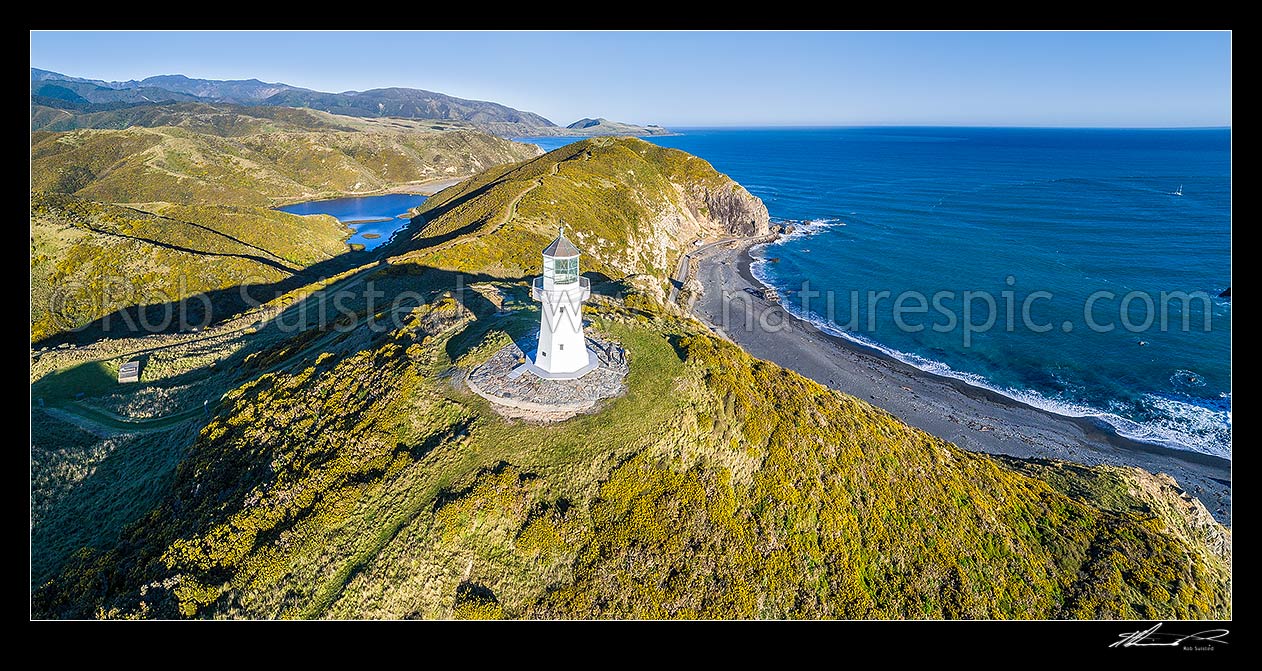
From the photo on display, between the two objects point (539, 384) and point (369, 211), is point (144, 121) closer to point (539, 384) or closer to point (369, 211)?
point (369, 211)

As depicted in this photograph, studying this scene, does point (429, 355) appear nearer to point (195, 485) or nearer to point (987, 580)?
point (195, 485)

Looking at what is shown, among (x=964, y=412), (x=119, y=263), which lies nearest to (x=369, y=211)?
(x=119, y=263)

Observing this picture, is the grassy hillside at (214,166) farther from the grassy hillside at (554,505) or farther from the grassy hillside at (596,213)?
the grassy hillside at (554,505)

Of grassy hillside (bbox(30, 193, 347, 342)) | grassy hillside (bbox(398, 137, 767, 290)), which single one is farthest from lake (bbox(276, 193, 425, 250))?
grassy hillside (bbox(30, 193, 347, 342))

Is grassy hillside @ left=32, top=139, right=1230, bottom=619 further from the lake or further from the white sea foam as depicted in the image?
the lake
